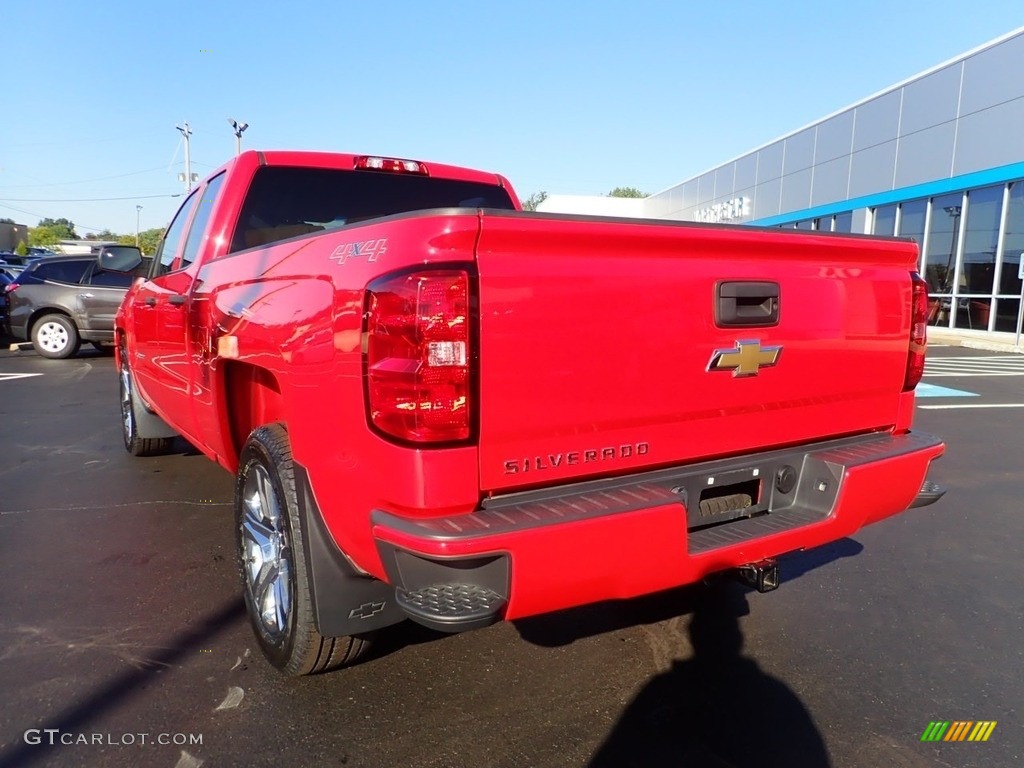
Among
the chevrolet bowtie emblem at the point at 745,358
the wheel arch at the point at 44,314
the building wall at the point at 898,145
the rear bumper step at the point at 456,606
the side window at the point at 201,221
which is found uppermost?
the building wall at the point at 898,145

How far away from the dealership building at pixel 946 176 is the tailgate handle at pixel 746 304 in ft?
40.5

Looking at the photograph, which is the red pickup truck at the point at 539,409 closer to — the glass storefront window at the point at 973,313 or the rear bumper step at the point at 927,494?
the rear bumper step at the point at 927,494

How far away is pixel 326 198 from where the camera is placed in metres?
3.83

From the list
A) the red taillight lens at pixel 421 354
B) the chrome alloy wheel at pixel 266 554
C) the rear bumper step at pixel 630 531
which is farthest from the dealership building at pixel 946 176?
the red taillight lens at pixel 421 354

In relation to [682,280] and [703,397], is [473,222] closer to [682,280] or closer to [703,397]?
[682,280]

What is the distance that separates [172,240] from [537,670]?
371 centimetres

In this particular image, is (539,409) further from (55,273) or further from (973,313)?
(973,313)

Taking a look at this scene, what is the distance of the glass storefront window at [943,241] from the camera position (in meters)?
18.9

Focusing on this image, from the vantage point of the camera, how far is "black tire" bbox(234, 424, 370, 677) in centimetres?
241

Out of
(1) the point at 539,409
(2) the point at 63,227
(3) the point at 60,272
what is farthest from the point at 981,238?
(2) the point at 63,227

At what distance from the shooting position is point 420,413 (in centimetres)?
188

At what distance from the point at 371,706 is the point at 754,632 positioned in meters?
→ 1.63

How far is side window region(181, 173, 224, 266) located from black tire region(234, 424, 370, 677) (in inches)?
61.9

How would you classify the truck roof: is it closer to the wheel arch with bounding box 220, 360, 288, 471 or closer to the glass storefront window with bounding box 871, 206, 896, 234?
the wheel arch with bounding box 220, 360, 288, 471
